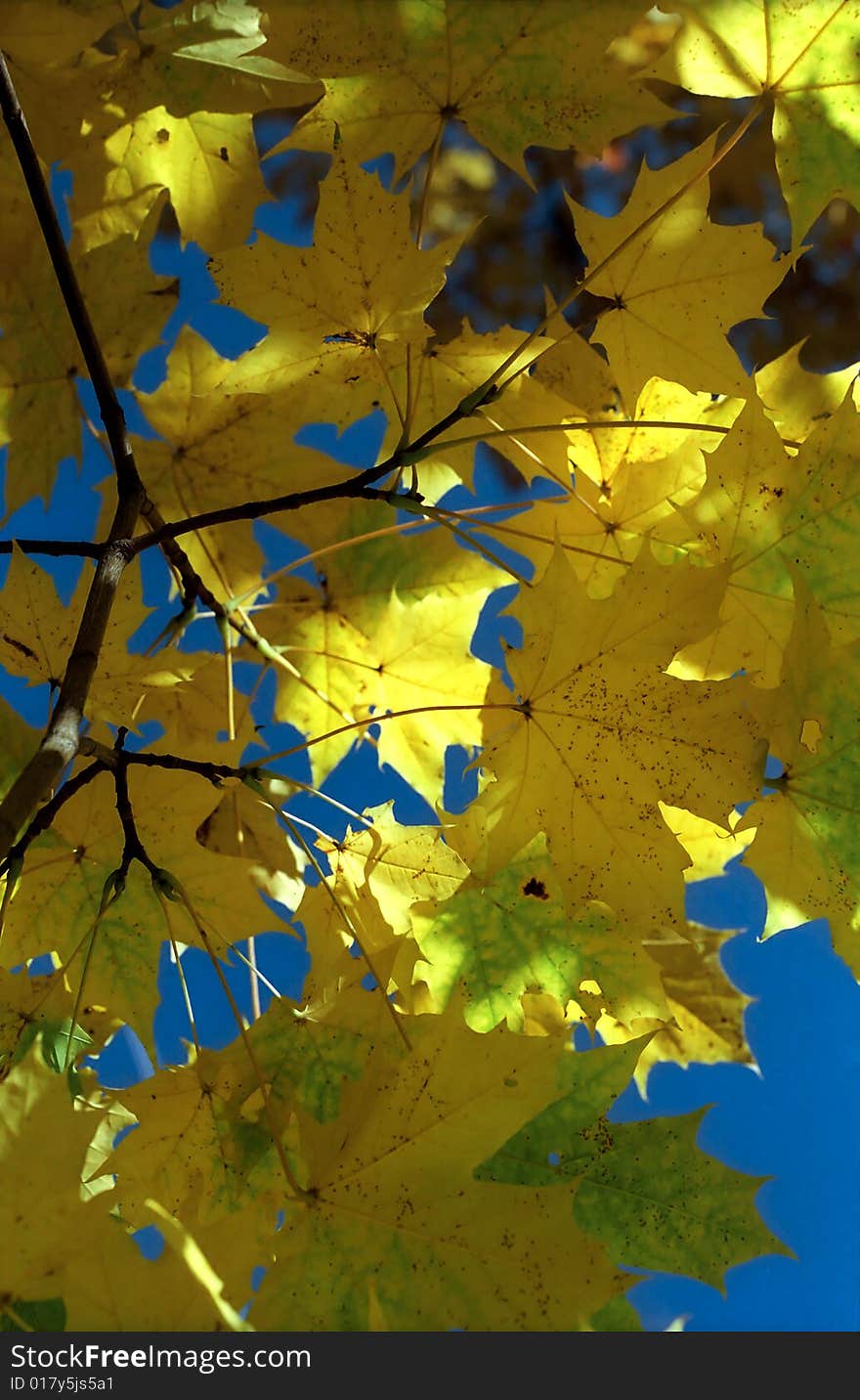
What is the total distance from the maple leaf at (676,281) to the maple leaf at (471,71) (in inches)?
2.7

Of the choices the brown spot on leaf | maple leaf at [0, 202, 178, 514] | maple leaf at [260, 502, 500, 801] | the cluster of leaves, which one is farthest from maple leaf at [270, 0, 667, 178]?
the brown spot on leaf

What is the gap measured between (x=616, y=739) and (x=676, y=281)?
419mm

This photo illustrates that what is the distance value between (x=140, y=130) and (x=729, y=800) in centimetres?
90

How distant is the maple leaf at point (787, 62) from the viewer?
2.73 feet

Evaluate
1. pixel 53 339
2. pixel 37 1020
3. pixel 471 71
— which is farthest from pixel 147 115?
pixel 37 1020

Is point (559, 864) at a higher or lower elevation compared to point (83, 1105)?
higher

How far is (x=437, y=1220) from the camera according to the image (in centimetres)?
63

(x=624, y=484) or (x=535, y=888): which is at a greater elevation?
(x=624, y=484)

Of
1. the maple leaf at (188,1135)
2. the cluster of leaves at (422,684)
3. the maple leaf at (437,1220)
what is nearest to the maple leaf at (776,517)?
the cluster of leaves at (422,684)

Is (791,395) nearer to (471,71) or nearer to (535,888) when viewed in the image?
(471,71)

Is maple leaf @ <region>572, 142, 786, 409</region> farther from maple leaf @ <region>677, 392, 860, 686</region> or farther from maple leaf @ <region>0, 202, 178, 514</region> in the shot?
maple leaf @ <region>0, 202, 178, 514</region>

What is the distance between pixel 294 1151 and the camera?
0.78m

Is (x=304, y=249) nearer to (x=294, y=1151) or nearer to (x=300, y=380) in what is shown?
(x=300, y=380)
